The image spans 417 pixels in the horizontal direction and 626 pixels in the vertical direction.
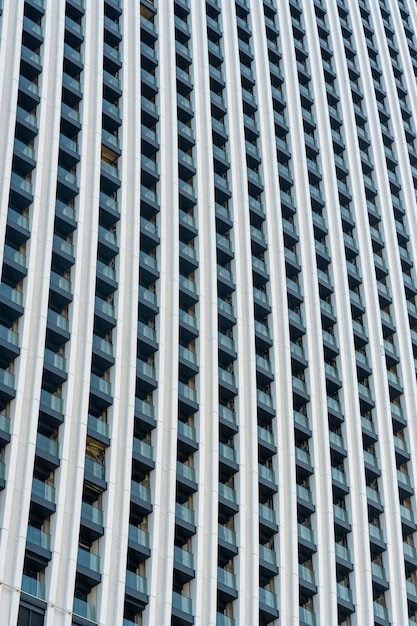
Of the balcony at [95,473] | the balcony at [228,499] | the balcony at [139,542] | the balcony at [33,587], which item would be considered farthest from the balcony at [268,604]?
the balcony at [33,587]

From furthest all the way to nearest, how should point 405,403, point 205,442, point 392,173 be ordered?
point 392,173 < point 405,403 < point 205,442

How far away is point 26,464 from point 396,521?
31.4 meters

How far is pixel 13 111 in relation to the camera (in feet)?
279

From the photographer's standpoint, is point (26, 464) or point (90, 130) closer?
point (26, 464)

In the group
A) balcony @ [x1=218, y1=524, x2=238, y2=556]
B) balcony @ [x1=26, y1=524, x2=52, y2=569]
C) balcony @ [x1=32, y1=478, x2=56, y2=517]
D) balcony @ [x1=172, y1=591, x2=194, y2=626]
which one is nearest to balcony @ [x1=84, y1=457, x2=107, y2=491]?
balcony @ [x1=32, y1=478, x2=56, y2=517]

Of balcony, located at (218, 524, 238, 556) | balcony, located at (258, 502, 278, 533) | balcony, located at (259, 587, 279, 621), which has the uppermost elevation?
balcony, located at (258, 502, 278, 533)

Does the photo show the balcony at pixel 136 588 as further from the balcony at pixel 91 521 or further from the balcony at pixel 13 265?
the balcony at pixel 13 265

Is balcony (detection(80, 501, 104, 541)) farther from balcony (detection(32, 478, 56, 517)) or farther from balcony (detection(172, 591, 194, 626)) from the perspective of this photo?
balcony (detection(172, 591, 194, 626))

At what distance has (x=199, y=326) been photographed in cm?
8906

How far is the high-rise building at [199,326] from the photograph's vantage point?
246 feet

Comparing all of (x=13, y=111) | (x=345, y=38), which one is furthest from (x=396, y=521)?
(x=345, y=38)

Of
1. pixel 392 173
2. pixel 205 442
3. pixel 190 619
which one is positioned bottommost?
pixel 190 619

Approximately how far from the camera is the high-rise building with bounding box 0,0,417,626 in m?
74.9

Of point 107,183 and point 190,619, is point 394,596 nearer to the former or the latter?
point 190,619
